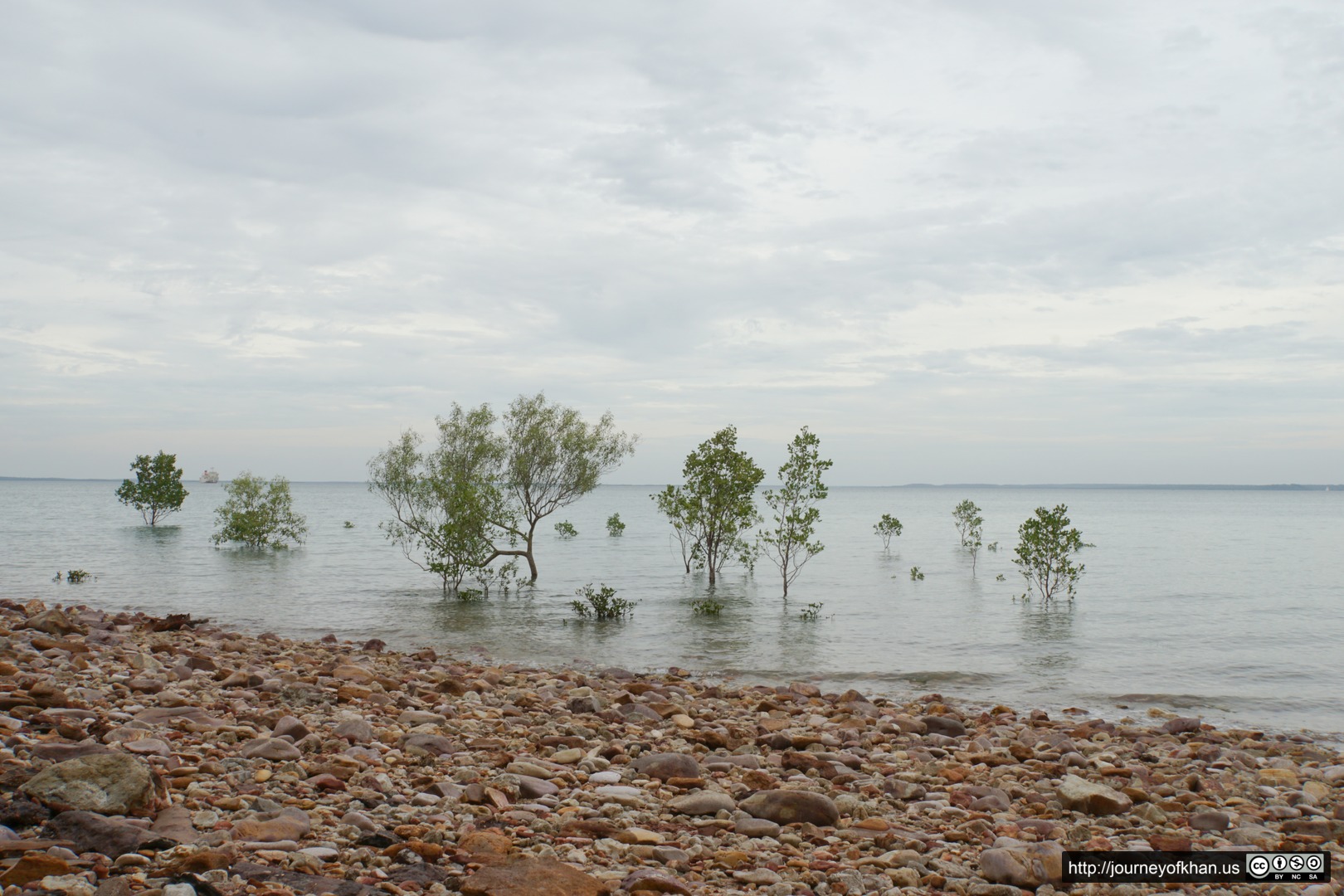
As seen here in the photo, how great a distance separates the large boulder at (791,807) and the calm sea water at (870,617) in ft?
36.7

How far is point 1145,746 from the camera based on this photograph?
12.7 meters

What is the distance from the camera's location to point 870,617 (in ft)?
103

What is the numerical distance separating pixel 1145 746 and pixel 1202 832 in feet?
16.7

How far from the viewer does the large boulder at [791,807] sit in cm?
779

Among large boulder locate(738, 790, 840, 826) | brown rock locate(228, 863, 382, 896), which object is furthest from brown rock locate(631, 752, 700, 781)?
brown rock locate(228, 863, 382, 896)

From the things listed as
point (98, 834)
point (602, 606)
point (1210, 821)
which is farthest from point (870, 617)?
point (98, 834)

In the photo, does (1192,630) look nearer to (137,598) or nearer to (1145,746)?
Result: (1145,746)

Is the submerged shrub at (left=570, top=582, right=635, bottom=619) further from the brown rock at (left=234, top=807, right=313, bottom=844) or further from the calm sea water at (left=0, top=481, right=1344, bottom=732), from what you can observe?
the brown rock at (left=234, top=807, right=313, bottom=844)

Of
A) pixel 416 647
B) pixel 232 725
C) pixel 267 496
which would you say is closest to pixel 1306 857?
pixel 232 725

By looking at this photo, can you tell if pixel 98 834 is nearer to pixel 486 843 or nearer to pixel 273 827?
pixel 273 827

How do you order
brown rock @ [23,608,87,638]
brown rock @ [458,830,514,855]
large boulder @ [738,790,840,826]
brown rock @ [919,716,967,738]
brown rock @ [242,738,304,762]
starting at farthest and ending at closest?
brown rock @ [23,608,87,638], brown rock @ [919,716,967,738], brown rock @ [242,738,304,762], large boulder @ [738,790,840,826], brown rock @ [458,830,514,855]

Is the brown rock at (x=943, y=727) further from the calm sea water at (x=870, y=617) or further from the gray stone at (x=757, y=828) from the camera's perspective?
the gray stone at (x=757, y=828)

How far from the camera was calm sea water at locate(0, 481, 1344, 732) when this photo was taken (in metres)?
20.0

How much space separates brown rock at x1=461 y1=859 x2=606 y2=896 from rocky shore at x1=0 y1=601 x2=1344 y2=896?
2 centimetres
